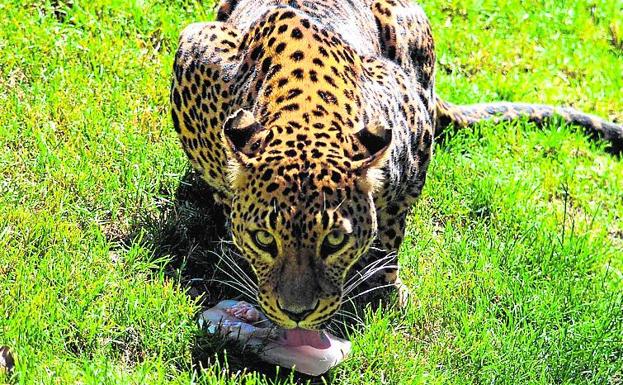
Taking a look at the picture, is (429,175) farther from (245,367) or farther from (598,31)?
(598,31)

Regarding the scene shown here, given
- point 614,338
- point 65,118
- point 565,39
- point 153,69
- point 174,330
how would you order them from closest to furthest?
point 174,330 → point 614,338 → point 65,118 → point 153,69 → point 565,39

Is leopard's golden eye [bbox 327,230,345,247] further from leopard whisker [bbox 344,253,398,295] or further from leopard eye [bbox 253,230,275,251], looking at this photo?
leopard whisker [bbox 344,253,398,295]

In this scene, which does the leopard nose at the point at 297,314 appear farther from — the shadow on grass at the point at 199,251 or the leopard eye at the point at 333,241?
the shadow on grass at the point at 199,251

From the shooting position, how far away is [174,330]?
6445 mm

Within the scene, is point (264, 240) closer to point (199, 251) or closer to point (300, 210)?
point (300, 210)

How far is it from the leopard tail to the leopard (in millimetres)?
839

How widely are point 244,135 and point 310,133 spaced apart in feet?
1.15

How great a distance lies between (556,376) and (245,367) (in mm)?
1905

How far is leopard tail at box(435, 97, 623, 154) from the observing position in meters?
8.84

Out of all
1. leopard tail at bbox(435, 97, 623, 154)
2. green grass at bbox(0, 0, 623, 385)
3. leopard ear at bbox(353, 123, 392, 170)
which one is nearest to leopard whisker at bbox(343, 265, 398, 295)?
green grass at bbox(0, 0, 623, 385)

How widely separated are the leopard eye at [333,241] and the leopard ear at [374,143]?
407 mm

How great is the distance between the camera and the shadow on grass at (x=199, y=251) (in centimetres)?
646

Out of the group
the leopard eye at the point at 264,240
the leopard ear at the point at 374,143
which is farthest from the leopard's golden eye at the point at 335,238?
the leopard ear at the point at 374,143

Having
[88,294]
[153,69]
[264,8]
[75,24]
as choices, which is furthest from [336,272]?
[75,24]
